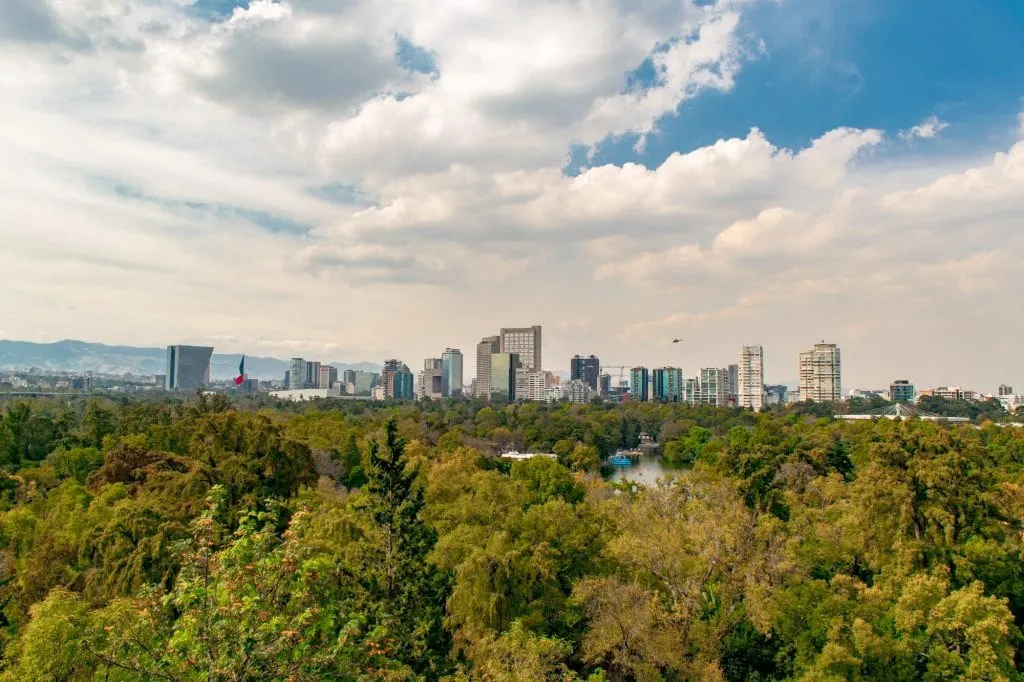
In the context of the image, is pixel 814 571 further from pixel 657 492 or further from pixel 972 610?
pixel 972 610

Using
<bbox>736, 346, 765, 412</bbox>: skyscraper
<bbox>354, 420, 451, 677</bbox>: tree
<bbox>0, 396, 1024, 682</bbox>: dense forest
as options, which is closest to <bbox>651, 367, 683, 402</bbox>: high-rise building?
<bbox>736, 346, 765, 412</bbox>: skyscraper

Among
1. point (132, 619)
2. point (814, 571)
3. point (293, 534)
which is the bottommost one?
point (814, 571)

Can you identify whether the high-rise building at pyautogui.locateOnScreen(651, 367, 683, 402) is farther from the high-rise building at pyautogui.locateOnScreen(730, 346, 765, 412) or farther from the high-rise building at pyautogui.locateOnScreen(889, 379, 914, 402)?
the high-rise building at pyautogui.locateOnScreen(889, 379, 914, 402)

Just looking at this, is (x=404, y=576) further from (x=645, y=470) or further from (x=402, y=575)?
(x=645, y=470)

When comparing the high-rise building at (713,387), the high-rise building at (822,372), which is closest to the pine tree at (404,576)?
the high-rise building at (822,372)

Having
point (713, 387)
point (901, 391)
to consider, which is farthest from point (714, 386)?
point (901, 391)

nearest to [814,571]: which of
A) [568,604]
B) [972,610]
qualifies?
[972,610]
